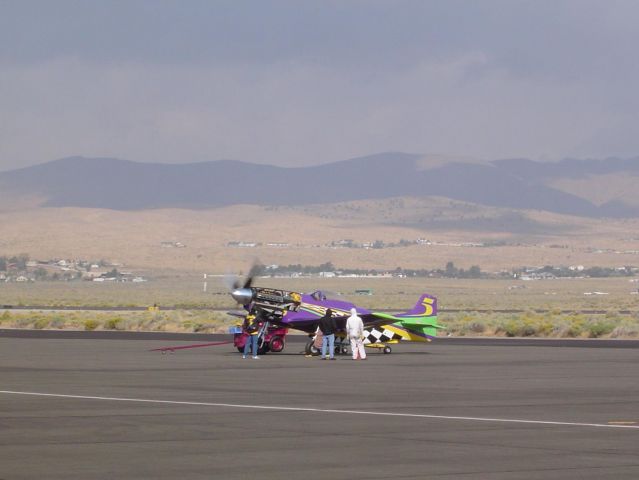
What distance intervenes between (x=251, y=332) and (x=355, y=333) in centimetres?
320

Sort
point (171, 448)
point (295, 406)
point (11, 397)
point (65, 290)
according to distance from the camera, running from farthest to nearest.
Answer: point (65, 290) → point (11, 397) → point (295, 406) → point (171, 448)

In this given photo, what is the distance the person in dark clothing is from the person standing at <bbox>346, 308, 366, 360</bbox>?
1.54 ft

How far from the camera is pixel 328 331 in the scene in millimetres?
39625

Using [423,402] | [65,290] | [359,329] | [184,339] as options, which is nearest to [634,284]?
[65,290]

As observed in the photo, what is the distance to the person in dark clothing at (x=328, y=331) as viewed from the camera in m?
39.2

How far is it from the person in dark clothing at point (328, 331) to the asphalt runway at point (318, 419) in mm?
1377

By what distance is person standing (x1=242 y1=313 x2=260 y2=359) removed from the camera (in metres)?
40.1

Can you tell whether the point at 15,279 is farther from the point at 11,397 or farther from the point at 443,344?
the point at 11,397

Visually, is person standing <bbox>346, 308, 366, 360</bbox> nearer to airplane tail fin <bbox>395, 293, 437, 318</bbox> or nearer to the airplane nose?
the airplane nose

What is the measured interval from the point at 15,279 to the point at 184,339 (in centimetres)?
15058

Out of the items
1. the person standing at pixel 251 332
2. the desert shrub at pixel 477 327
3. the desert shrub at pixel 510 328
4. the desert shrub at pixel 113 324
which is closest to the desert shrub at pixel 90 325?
the desert shrub at pixel 113 324

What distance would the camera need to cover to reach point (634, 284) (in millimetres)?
196750

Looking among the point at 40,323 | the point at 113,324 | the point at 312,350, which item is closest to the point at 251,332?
the point at 312,350

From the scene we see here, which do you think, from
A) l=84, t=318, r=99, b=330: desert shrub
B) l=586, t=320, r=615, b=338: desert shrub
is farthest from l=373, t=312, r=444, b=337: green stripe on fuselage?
l=84, t=318, r=99, b=330: desert shrub
